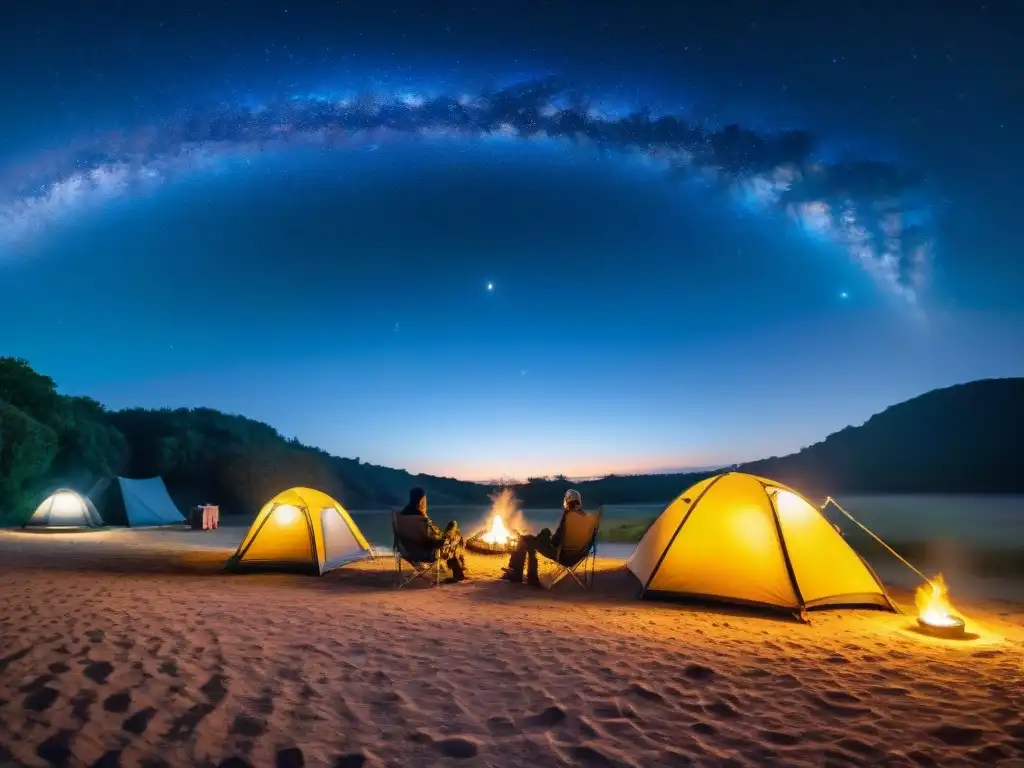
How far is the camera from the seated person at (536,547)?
9594 mm

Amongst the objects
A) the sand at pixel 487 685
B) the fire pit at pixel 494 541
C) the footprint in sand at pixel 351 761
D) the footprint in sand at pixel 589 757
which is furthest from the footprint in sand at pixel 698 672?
the fire pit at pixel 494 541

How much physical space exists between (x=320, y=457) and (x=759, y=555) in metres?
70.7

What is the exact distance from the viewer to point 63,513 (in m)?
23.7

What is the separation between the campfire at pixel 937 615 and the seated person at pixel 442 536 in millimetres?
6116

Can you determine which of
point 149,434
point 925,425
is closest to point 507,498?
point 149,434

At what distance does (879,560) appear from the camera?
15922 mm

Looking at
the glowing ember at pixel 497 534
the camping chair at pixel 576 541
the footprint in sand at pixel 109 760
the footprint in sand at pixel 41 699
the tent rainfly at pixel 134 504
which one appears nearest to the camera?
the footprint in sand at pixel 109 760

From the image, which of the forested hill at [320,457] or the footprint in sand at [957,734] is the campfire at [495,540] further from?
the forested hill at [320,457]

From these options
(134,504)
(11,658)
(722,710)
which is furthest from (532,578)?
(134,504)

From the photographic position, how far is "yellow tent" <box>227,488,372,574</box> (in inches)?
428

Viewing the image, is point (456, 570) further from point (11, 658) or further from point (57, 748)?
point (57, 748)

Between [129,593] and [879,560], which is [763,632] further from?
[879,560]

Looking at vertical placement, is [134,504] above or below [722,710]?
above

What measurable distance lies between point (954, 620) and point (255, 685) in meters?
7.23
